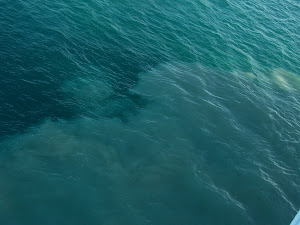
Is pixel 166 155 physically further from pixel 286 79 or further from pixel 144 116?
pixel 286 79

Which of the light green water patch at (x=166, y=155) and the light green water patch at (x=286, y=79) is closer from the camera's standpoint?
the light green water patch at (x=166, y=155)

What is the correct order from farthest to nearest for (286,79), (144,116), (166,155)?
(286,79)
(144,116)
(166,155)

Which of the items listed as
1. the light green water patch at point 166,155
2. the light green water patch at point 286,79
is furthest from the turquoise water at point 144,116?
the light green water patch at point 286,79

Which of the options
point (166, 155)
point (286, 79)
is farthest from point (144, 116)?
point (286, 79)

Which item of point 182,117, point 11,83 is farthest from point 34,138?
point 182,117

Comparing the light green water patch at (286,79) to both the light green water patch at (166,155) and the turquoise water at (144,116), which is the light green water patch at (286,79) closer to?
the turquoise water at (144,116)

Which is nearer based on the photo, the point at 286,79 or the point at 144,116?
the point at 144,116

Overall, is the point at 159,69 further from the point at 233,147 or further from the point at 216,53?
the point at 233,147

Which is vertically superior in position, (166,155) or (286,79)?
(286,79)
